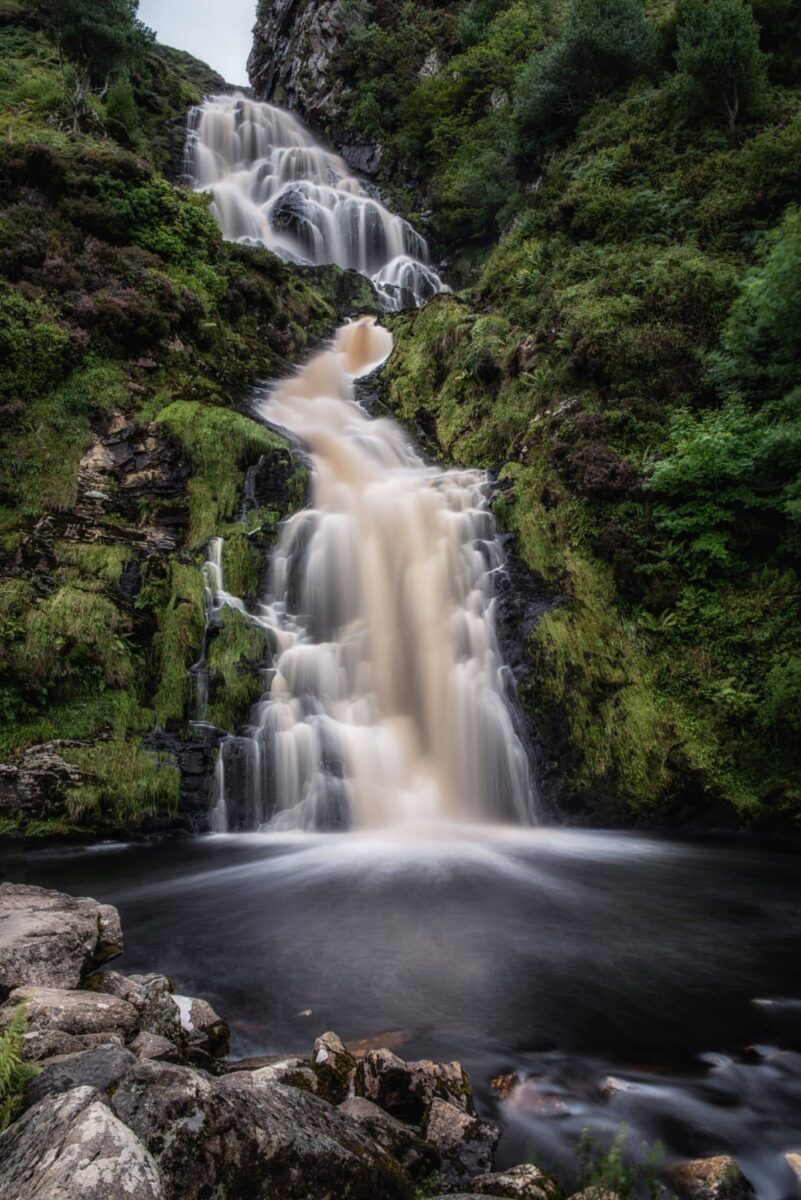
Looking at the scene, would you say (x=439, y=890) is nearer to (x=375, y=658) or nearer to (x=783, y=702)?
(x=375, y=658)

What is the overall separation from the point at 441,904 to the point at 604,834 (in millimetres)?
3342

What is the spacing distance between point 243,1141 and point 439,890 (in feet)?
14.9

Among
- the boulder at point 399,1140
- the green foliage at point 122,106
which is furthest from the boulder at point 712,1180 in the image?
the green foliage at point 122,106

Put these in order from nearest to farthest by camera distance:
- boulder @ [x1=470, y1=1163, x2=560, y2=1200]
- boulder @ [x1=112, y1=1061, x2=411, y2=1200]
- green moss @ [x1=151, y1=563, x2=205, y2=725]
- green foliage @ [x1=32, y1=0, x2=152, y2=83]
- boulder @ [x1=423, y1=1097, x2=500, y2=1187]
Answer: boulder @ [x1=112, y1=1061, x2=411, y2=1200], boulder @ [x1=470, y1=1163, x2=560, y2=1200], boulder @ [x1=423, y1=1097, x2=500, y2=1187], green moss @ [x1=151, y1=563, x2=205, y2=725], green foliage @ [x1=32, y1=0, x2=152, y2=83]

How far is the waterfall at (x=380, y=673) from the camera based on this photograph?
898 cm

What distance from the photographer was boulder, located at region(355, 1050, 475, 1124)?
3.12 metres

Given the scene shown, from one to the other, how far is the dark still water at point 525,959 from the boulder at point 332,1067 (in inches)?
23.5

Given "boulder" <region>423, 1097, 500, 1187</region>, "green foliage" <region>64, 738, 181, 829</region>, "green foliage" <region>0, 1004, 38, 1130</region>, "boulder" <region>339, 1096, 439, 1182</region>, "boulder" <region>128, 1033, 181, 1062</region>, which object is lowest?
"boulder" <region>423, 1097, 500, 1187</region>

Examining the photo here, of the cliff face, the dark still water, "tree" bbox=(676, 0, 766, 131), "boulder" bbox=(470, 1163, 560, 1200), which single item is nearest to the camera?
"boulder" bbox=(470, 1163, 560, 1200)

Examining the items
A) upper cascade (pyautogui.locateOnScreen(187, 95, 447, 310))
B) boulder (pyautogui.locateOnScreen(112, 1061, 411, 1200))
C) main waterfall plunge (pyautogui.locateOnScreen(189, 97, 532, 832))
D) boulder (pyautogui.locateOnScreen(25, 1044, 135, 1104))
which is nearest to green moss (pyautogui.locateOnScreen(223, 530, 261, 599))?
main waterfall plunge (pyautogui.locateOnScreen(189, 97, 532, 832))

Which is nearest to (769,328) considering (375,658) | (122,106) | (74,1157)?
(375,658)

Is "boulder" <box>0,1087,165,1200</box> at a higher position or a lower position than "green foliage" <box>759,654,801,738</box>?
lower

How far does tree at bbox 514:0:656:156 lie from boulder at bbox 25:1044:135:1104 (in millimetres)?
25054

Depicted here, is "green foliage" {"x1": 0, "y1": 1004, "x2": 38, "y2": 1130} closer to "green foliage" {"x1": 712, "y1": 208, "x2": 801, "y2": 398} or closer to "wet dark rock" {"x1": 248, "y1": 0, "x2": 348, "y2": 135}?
"green foliage" {"x1": 712, "y1": 208, "x2": 801, "y2": 398}
